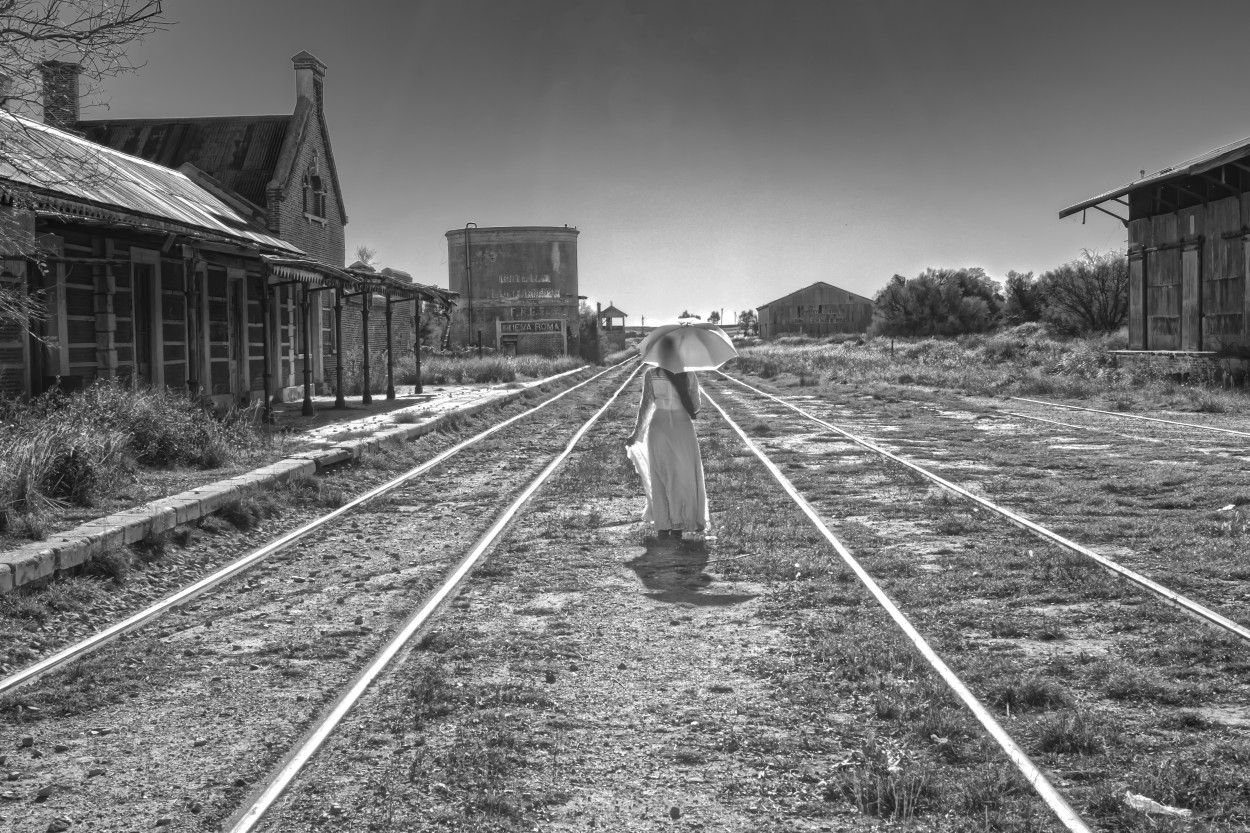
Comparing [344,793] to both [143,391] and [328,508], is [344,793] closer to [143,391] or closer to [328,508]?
[328,508]

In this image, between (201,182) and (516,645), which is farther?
(201,182)

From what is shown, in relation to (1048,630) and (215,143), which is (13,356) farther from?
(215,143)

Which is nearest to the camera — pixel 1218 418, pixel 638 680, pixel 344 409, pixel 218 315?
pixel 638 680

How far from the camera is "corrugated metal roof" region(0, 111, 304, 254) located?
364 inches

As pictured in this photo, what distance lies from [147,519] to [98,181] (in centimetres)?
283

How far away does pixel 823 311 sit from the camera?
115062mm

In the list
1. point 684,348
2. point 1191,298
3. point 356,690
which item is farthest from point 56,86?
point 1191,298

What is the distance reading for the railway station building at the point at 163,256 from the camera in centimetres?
1147

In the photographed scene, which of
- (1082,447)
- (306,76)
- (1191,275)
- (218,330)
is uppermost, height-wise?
(306,76)

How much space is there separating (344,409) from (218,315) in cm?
330

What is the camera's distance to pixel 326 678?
5.71 m

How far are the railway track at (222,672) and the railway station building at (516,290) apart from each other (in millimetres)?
62985

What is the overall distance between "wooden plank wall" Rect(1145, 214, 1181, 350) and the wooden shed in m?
0.03

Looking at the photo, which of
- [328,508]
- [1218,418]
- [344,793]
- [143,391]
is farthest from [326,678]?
[1218,418]
